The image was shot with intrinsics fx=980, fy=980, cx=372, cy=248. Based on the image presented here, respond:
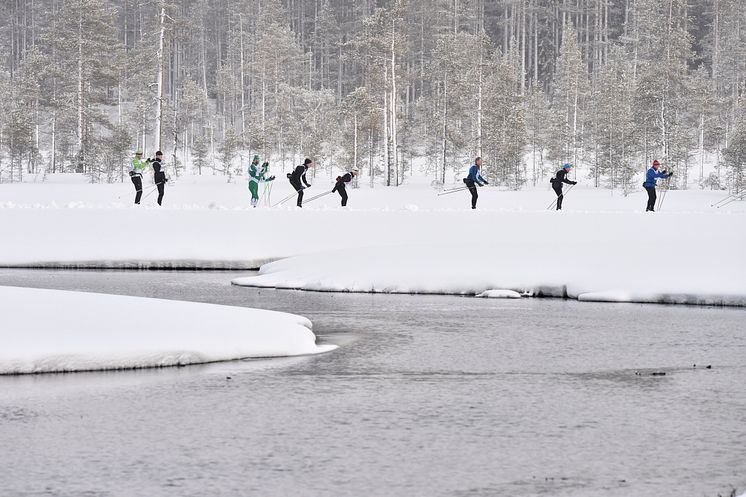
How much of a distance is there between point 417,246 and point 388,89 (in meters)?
29.2

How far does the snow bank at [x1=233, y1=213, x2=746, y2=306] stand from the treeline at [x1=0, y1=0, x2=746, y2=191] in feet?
82.6

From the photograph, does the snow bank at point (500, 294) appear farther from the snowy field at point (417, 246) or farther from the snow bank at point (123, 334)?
the snow bank at point (123, 334)

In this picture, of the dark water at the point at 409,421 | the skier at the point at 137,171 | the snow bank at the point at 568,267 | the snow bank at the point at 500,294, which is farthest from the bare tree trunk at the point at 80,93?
the dark water at the point at 409,421

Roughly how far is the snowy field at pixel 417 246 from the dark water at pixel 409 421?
5.85 m

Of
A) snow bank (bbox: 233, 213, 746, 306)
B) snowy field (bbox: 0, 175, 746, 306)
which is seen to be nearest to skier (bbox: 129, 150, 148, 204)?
snowy field (bbox: 0, 175, 746, 306)

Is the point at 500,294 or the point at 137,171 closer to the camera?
the point at 500,294

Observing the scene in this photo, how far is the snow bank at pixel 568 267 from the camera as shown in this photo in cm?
2117

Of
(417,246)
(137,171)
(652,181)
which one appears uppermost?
(137,171)

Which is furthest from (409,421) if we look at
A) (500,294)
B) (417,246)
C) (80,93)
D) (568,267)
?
(80,93)

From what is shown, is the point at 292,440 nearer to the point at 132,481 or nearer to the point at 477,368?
the point at 132,481

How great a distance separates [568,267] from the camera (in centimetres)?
2248

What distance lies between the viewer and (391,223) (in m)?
28.3

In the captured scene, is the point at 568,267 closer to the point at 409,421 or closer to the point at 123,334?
the point at 123,334

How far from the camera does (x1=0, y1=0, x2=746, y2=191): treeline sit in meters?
52.4
